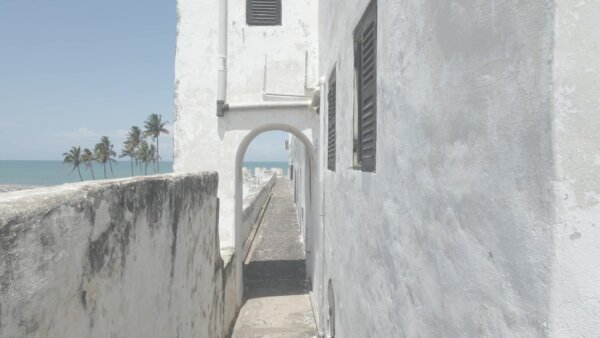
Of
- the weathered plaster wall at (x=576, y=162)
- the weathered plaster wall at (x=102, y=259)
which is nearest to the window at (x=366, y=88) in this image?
the weathered plaster wall at (x=102, y=259)

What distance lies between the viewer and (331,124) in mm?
5719

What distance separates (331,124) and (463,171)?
14.2 feet

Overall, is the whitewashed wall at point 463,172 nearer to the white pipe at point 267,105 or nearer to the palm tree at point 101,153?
the white pipe at point 267,105

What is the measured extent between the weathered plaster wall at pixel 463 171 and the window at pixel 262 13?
583 cm

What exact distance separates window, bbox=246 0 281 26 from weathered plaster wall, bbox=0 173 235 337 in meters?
4.33

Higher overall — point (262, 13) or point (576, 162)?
point (262, 13)

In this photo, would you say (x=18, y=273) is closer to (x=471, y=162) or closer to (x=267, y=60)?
(x=471, y=162)

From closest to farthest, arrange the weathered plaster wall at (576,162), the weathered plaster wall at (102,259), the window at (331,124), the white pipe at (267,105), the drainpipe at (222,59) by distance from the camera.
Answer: the weathered plaster wall at (576,162), the weathered plaster wall at (102,259), the window at (331,124), the drainpipe at (222,59), the white pipe at (267,105)

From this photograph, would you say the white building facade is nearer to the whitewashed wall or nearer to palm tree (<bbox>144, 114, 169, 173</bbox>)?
the whitewashed wall

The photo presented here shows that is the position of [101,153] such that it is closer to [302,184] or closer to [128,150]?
[128,150]

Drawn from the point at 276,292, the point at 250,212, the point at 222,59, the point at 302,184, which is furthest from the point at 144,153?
the point at 222,59

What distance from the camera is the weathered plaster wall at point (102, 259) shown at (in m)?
1.72

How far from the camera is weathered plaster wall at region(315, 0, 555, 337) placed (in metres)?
1.05

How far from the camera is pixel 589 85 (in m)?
0.97
